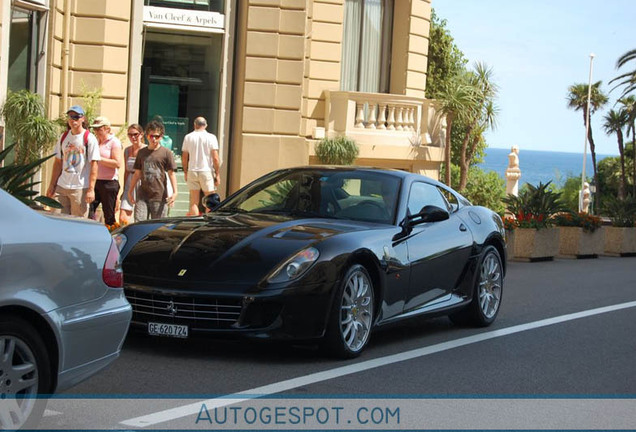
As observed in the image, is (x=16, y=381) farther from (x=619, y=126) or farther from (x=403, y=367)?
(x=619, y=126)

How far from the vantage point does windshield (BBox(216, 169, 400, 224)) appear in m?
9.27

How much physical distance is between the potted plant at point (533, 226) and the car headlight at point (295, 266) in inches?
458

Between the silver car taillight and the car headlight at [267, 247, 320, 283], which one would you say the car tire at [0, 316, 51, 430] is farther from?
the car headlight at [267, 247, 320, 283]

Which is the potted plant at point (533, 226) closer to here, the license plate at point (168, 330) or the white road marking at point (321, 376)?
the white road marking at point (321, 376)

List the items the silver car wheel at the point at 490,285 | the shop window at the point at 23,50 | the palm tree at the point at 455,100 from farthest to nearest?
the palm tree at the point at 455,100 < the shop window at the point at 23,50 < the silver car wheel at the point at 490,285

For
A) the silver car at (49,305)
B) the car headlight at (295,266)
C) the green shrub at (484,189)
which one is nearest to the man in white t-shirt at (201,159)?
the car headlight at (295,266)

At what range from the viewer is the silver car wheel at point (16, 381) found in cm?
518

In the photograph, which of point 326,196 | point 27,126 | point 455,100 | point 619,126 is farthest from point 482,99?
point 619,126

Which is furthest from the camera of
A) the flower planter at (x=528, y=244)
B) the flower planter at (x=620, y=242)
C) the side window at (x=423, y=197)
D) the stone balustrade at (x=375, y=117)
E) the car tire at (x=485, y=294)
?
the stone balustrade at (x=375, y=117)

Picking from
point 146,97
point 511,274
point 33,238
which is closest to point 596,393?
point 33,238

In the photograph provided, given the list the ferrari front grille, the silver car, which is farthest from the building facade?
the silver car

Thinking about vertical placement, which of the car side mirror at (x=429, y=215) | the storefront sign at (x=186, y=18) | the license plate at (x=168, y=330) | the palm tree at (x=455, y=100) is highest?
the storefront sign at (x=186, y=18)

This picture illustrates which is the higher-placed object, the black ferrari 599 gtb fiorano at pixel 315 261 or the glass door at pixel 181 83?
the glass door at pixel 181 83

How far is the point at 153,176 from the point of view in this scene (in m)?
13.9
